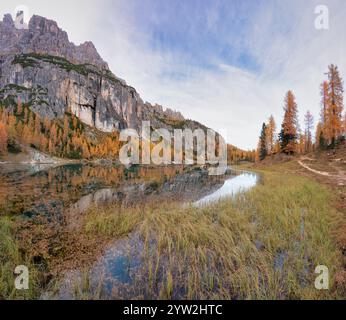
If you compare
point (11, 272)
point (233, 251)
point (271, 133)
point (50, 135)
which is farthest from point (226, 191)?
point (50, 135)

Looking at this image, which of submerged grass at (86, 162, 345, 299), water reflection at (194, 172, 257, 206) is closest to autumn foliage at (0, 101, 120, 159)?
water reflection at (194, 172, 257, 206)

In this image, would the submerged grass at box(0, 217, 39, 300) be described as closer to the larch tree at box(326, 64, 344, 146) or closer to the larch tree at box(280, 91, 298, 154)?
the larch tree at box(326, 64, 344, 146)

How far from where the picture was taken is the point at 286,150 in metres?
49.3

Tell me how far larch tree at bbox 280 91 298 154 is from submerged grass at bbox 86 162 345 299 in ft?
142

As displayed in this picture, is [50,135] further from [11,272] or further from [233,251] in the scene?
[233,251]

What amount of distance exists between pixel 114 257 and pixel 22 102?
236 metres

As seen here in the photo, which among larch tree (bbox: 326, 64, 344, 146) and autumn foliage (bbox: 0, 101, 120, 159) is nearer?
larch tree (bbox: 326, 64, 344, 146)

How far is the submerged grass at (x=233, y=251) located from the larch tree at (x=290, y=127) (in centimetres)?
4327

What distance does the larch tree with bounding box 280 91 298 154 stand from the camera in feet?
159

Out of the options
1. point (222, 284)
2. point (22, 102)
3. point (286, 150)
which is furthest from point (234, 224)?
point (22, 102)

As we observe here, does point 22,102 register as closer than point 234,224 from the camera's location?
No

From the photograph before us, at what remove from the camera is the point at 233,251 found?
6602 mm

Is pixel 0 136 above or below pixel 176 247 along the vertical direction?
above
